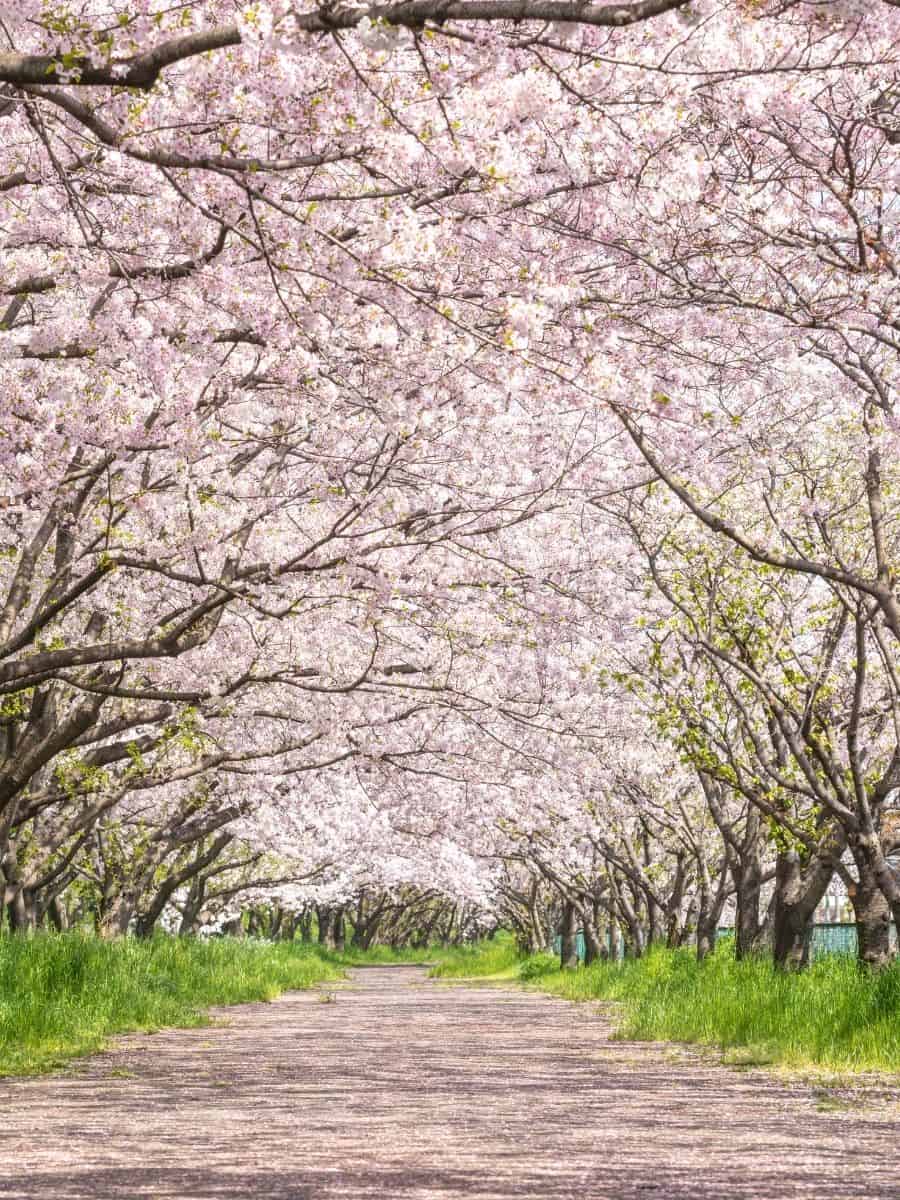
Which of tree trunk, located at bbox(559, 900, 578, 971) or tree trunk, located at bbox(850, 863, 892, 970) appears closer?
tree trunk, located at bbox(850, 863, 892, 970)

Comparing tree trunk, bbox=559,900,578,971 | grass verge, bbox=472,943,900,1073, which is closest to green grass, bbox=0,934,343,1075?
grass verge, bbox=472,943,900,1073

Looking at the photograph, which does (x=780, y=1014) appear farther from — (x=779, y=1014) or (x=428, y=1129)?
(x=428, y=1129)

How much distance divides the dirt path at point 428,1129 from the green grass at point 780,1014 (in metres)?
0.55

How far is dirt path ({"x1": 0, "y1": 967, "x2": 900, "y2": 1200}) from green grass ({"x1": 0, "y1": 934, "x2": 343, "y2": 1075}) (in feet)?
1.69

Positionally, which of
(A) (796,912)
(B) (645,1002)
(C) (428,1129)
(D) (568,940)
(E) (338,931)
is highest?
(A) (796,912)

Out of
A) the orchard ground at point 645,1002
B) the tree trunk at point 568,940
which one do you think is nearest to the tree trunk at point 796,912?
the orchard ground at point 645,1002

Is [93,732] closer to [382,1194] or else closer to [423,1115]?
[423,1115]

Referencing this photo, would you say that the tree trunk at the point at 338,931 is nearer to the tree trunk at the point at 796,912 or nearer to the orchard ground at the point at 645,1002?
the orchard ground at the point at 645,1002

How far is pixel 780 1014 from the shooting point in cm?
1291

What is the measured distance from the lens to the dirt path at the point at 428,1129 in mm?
6219

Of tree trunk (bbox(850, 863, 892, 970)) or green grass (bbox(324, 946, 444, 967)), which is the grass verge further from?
green grass (bbox(324, 946, 444, 967))

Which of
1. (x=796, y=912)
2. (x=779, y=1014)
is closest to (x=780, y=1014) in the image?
(x=779, y=1014)

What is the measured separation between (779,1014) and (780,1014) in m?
0.02

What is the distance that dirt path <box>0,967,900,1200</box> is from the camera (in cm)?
622
